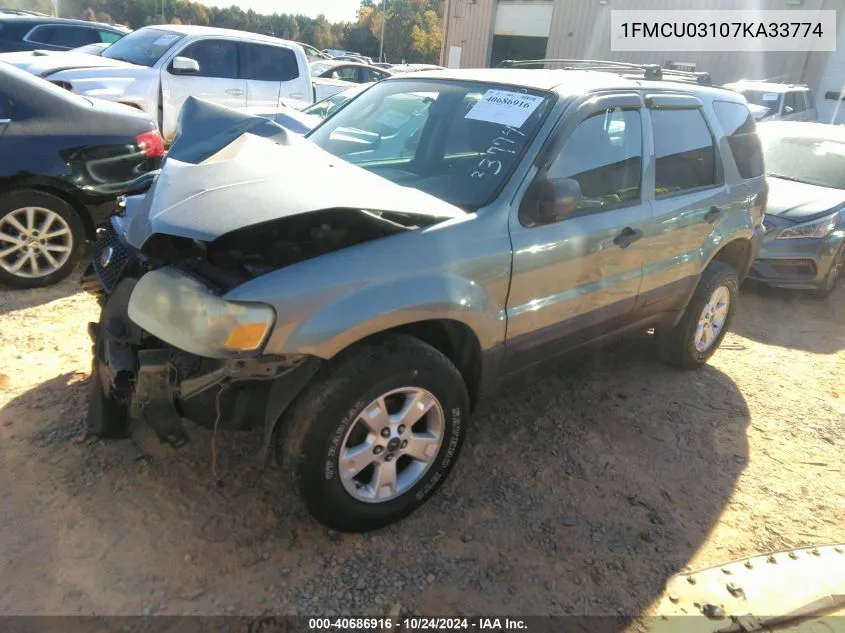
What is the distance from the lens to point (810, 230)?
5.93 m

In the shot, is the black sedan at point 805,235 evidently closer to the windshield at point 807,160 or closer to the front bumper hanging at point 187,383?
the windshield at point 807,160

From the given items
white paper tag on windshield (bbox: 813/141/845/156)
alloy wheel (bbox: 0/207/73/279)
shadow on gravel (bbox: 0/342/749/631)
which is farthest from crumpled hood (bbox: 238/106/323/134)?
white paper tag on windshield (bbox: 813/141/845/156)

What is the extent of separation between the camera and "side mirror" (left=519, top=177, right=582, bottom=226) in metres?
2.65

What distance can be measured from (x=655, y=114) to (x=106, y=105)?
13.7 feet

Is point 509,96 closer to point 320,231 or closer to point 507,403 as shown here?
point 320,231

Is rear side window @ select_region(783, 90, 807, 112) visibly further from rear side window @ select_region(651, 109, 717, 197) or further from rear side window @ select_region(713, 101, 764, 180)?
rear side window @ select_region(651, 109, 717, 197)

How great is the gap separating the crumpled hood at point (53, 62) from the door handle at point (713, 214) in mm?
7124

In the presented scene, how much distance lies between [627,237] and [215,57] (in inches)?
287

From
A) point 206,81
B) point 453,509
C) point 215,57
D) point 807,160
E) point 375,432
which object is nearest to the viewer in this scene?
point 375,432

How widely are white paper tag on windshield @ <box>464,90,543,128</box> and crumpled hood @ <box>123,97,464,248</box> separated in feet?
2.07

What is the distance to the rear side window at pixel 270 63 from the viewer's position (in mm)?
8695

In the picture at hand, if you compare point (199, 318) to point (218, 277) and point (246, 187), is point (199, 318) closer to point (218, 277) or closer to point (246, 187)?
point (218, 277)

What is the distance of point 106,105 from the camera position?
4934 mm

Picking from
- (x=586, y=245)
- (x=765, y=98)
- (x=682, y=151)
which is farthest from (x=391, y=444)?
(x=765, y=98)
